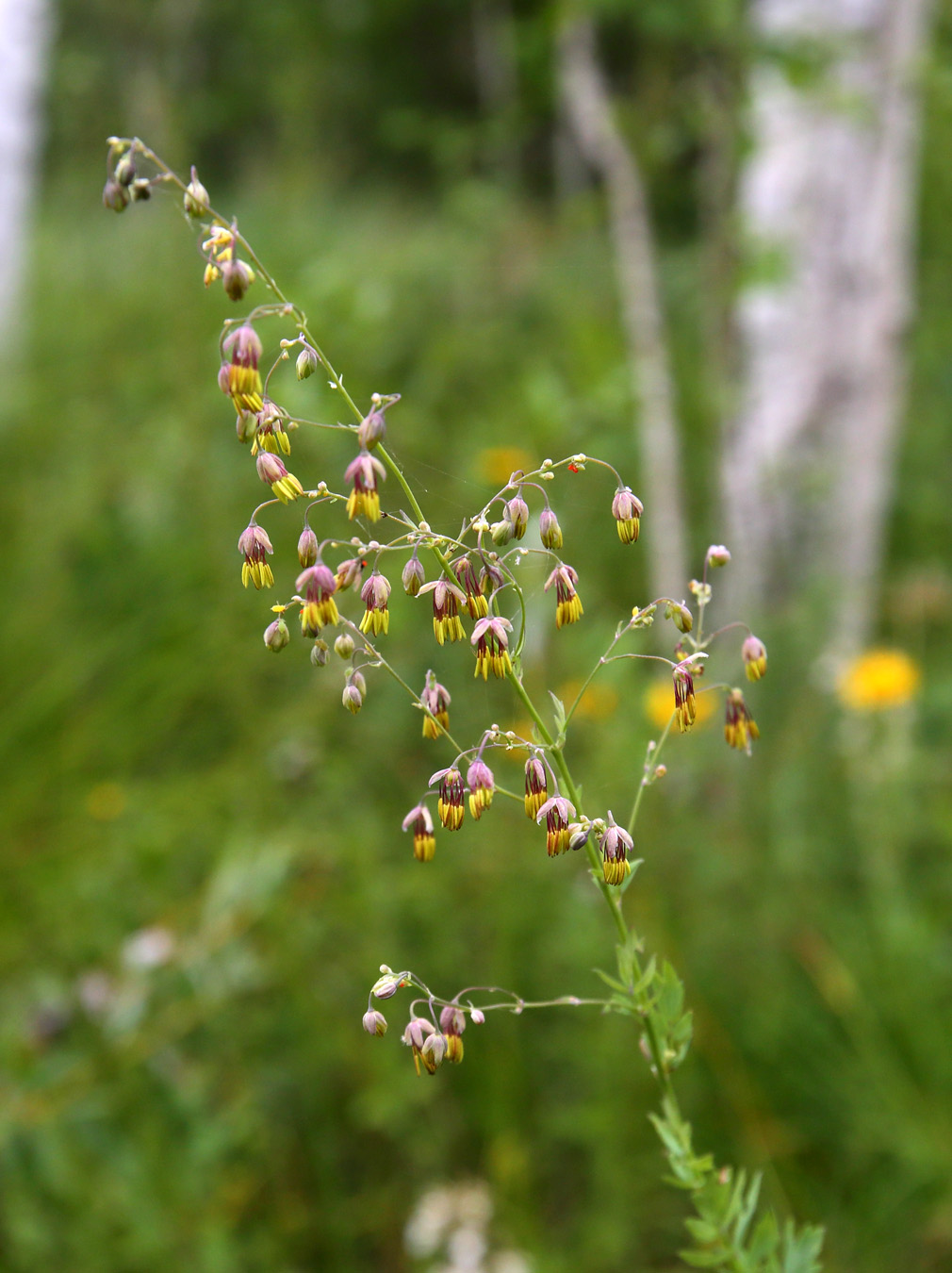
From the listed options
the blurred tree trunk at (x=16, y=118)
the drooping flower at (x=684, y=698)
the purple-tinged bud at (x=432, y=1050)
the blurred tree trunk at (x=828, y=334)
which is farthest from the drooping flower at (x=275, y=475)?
the blurred tree trunk at (x=16, y=118)

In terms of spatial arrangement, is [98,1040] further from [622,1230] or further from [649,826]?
[649,826]

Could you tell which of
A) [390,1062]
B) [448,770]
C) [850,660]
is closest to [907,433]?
[850,660]

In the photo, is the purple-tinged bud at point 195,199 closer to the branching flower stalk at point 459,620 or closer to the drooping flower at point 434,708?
the branching flower stalk at point 459,620

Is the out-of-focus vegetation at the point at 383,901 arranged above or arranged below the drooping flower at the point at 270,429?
below

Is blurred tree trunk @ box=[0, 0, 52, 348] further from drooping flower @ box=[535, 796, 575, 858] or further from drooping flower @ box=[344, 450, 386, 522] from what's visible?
drooping flower @ box=[535, 796, 575, 858]

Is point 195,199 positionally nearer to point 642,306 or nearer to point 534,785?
point 534,785
